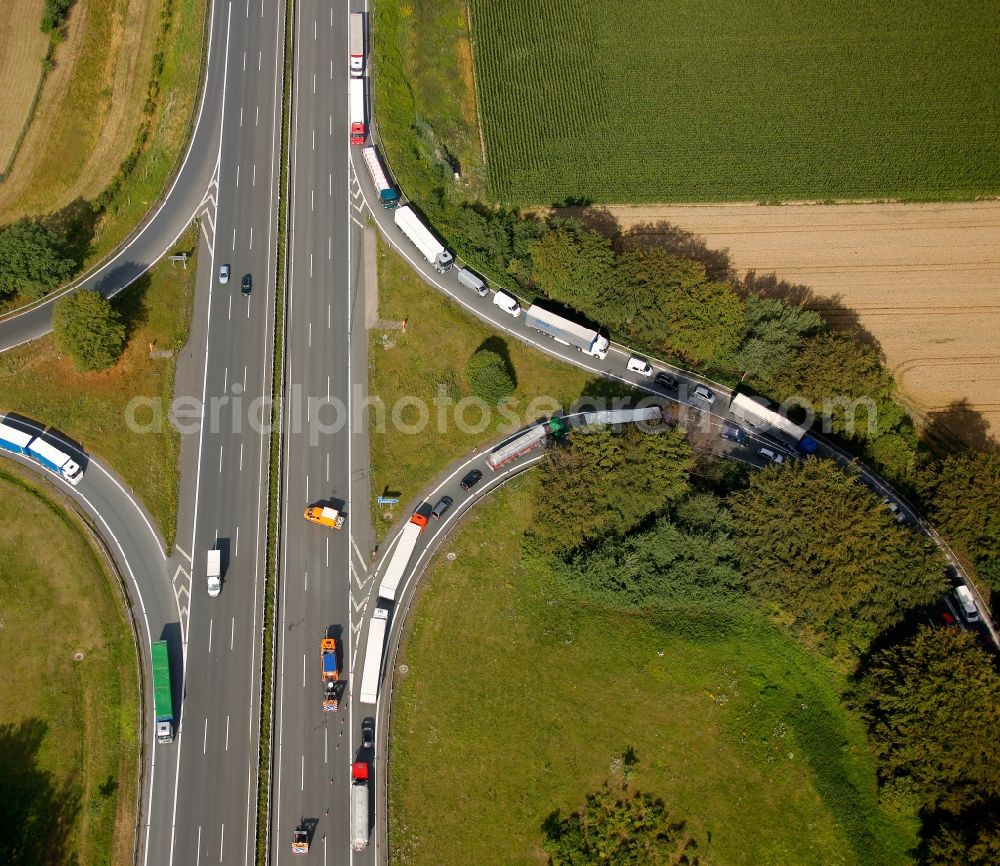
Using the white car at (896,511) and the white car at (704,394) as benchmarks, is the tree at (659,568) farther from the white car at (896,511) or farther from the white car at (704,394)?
the white car at (896,511)

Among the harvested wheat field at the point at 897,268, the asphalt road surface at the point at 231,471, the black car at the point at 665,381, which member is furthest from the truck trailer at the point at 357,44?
the black car at the point at 665,381

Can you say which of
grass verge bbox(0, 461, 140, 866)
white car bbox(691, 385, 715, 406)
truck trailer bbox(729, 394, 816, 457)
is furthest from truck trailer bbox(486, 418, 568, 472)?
grass verge bbox(0, 461, 140, 866)

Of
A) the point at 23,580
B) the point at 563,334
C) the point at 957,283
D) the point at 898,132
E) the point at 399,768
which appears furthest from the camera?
the point at 898,132

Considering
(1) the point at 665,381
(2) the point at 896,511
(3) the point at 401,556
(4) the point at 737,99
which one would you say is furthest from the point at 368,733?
(4) the point at 737,99

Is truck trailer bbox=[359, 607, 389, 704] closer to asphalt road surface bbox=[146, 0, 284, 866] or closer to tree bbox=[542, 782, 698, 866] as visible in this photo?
asphalt road surface bbox=[146, 0, 284, 866]

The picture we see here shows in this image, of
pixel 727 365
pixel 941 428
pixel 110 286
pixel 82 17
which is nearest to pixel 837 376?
pixel 727 365

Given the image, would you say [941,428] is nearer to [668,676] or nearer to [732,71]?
[668,676]
